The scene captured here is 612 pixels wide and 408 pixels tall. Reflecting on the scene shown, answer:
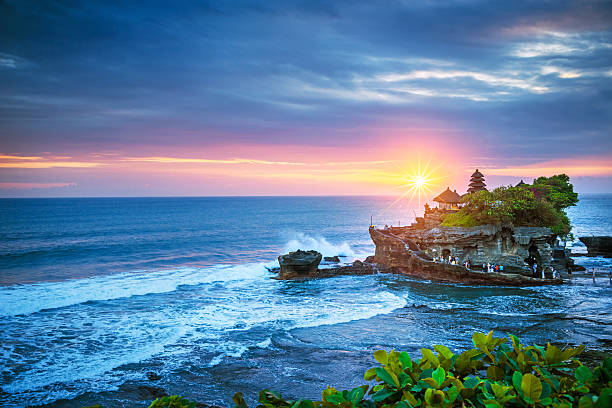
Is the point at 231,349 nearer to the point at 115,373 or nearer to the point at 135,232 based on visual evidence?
the point at 115,373

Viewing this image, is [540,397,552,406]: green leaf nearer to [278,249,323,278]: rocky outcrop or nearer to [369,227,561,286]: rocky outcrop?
[369,227,561,286]: rocky outcrop

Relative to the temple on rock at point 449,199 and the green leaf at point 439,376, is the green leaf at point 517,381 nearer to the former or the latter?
the green leaf at point 439,376

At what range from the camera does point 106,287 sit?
36094 mm

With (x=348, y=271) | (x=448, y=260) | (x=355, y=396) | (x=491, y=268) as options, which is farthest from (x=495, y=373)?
(x=348, y=271)

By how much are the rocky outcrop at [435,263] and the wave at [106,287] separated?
50.8 ft

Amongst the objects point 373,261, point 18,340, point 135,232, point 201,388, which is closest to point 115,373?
point 201,388

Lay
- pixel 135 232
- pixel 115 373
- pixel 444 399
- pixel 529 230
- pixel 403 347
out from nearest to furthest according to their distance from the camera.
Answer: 1. pixel 444 399
2. pixel 115 373
3. pixel 403 347
4. pixel 529 230
5. pixel 135 232

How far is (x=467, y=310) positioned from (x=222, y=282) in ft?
79.2

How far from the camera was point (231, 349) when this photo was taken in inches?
826

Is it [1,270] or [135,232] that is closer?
[1,270]

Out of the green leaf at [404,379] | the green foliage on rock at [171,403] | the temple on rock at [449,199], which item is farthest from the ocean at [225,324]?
the temple on rock at [449,199]

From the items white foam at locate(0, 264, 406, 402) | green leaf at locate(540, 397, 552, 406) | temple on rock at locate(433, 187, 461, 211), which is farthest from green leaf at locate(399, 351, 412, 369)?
temple on rock at locate(433, 187, 461, 211)

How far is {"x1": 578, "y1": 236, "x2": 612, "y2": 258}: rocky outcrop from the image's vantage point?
173 ft

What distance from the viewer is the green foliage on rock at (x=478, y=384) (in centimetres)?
380
